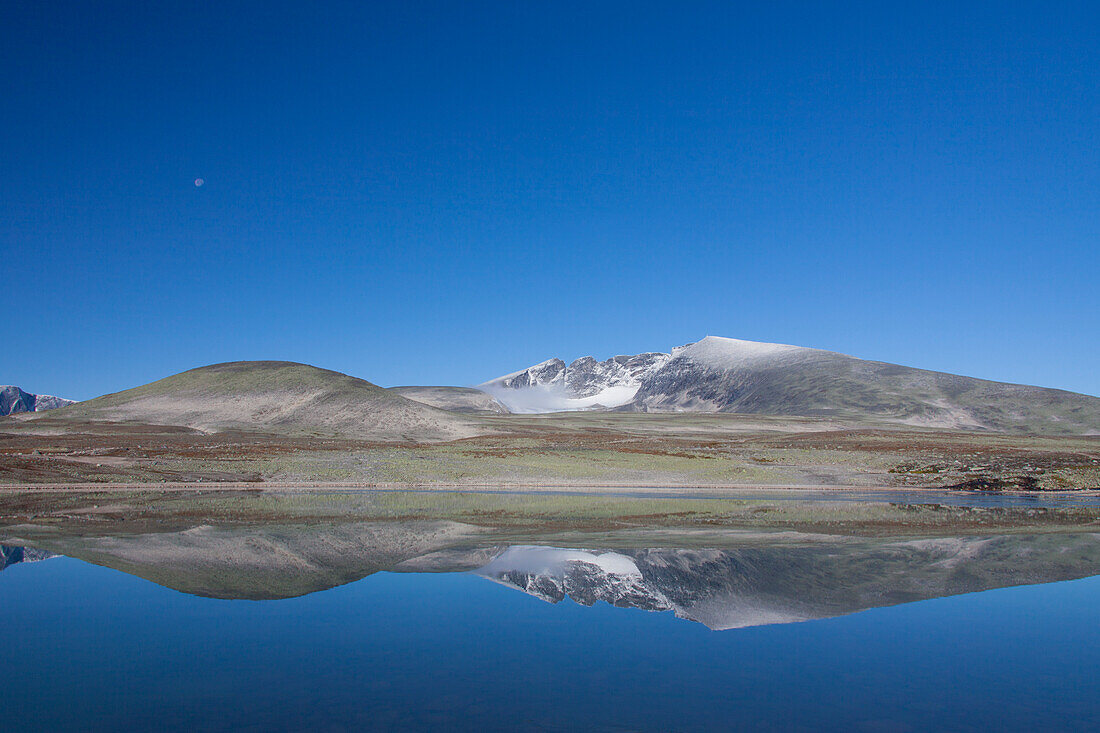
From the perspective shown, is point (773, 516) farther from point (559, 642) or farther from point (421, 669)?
point (421, 669)

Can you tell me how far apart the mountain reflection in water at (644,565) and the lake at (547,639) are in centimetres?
10

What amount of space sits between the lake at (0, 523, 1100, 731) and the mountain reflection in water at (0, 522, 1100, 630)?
10cm

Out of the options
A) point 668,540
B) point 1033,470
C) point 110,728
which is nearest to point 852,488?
point 1033,470

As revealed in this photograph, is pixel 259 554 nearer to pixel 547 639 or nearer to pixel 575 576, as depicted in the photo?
pixel 575 576

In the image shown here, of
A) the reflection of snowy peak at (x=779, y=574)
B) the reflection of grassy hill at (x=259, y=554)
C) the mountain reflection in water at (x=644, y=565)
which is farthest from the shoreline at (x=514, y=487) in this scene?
the reflection of snowy peak at (x=779, y=574)

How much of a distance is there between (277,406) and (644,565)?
120976 millimetres

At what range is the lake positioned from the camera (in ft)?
27.9

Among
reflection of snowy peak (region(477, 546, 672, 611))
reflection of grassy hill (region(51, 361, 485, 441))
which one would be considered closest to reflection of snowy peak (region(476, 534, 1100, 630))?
reflection of snowy peak (region(477, 546, 672, 611))

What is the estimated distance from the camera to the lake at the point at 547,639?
849 centimetres

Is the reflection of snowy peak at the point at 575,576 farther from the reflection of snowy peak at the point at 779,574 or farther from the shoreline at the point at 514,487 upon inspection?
the shoreline at the point at 514,487

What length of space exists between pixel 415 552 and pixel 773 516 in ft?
53.0

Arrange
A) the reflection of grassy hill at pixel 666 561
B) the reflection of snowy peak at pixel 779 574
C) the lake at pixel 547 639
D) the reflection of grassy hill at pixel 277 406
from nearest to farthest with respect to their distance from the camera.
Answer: the lake at pixel 547 639 → the reflection of snowy peak at pixel 779 574 → the reflection of grassy hill at pixel 666 561 → the reflection of grassy hill at pixel 277 406

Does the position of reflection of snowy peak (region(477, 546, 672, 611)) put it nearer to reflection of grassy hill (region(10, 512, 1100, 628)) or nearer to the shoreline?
reflection of grassy hill (region(10, 512, 1100, 628))

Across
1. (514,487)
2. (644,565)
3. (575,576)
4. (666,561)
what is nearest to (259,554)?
(575,576)
